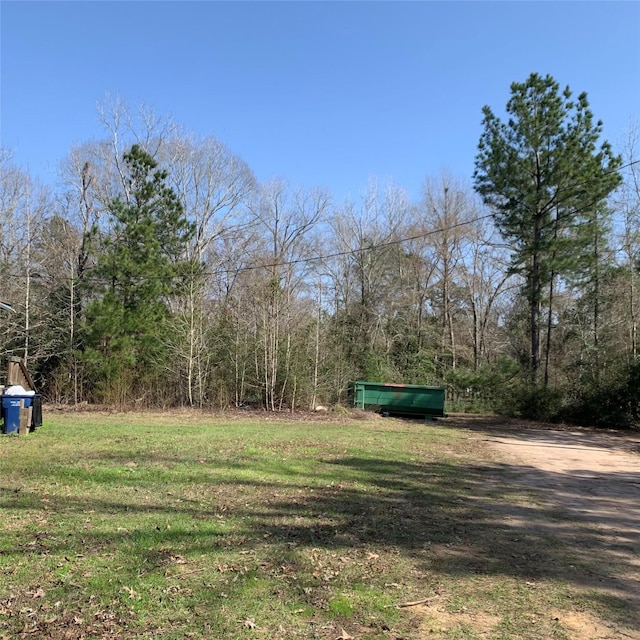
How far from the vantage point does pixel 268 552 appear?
13.8 feet

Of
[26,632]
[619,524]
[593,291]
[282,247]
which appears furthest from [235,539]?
[282,247]

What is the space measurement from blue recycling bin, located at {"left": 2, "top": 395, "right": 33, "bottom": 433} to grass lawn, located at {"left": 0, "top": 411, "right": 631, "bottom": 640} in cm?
235

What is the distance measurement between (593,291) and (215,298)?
1797cm

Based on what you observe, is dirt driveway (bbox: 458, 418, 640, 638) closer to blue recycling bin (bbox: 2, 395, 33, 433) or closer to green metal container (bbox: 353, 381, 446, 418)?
green metal container (bbox: 353, 381, 446, 418)

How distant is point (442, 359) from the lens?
105 ft

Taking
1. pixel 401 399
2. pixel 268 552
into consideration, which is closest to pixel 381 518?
pixel 268 552

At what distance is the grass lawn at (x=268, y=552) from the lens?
3.09 metres

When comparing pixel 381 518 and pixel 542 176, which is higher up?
pixel 542 176

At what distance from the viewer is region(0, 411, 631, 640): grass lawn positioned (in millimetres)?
3090

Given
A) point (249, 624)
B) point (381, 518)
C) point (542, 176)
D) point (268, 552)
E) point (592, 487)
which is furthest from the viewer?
point (542, 176)

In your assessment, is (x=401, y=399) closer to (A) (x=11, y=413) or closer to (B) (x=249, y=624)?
(A) (x=11, y=413)

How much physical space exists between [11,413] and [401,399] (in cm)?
1332

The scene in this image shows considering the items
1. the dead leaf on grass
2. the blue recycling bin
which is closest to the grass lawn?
the dead leaf on grass

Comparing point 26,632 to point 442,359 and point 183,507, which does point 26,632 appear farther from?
point 442,359
